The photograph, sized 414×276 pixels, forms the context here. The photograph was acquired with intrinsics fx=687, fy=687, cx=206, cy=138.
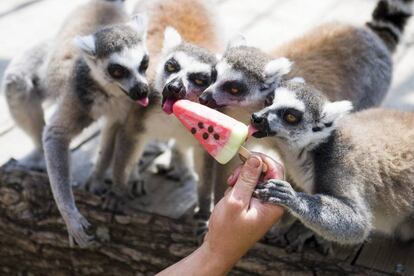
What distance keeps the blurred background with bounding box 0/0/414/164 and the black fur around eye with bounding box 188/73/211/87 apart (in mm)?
2048

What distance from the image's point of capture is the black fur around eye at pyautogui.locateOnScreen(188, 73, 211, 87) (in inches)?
155

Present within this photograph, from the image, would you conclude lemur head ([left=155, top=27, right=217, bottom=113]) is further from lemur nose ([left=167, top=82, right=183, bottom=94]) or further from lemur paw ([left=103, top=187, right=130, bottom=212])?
lemur paw ([left=103, top=187, right=130, bottom=212])

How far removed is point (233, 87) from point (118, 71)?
754 mm

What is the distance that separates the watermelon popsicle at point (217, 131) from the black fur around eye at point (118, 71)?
40.3 inches

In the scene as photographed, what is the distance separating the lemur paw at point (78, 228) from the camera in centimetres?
427

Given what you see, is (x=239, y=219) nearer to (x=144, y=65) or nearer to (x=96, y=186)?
(x=144, y=65)

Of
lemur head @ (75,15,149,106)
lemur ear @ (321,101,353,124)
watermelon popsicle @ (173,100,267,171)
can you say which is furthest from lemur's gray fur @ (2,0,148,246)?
lemur ear @ (321,101,353,124)

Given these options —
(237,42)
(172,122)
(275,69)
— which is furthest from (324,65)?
(172,122)

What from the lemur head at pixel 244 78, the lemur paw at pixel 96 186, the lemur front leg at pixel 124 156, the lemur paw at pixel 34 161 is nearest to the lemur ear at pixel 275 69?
the lemur head at pixel 244 78

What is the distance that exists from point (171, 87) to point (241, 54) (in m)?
0.51

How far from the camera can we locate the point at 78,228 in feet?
14.1

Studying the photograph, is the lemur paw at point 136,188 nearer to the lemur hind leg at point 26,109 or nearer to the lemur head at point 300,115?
the lemur hind leg at point 26,109

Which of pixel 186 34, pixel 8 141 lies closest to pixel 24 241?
pixel 8 141

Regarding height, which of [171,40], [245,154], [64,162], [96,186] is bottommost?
[96,186]
